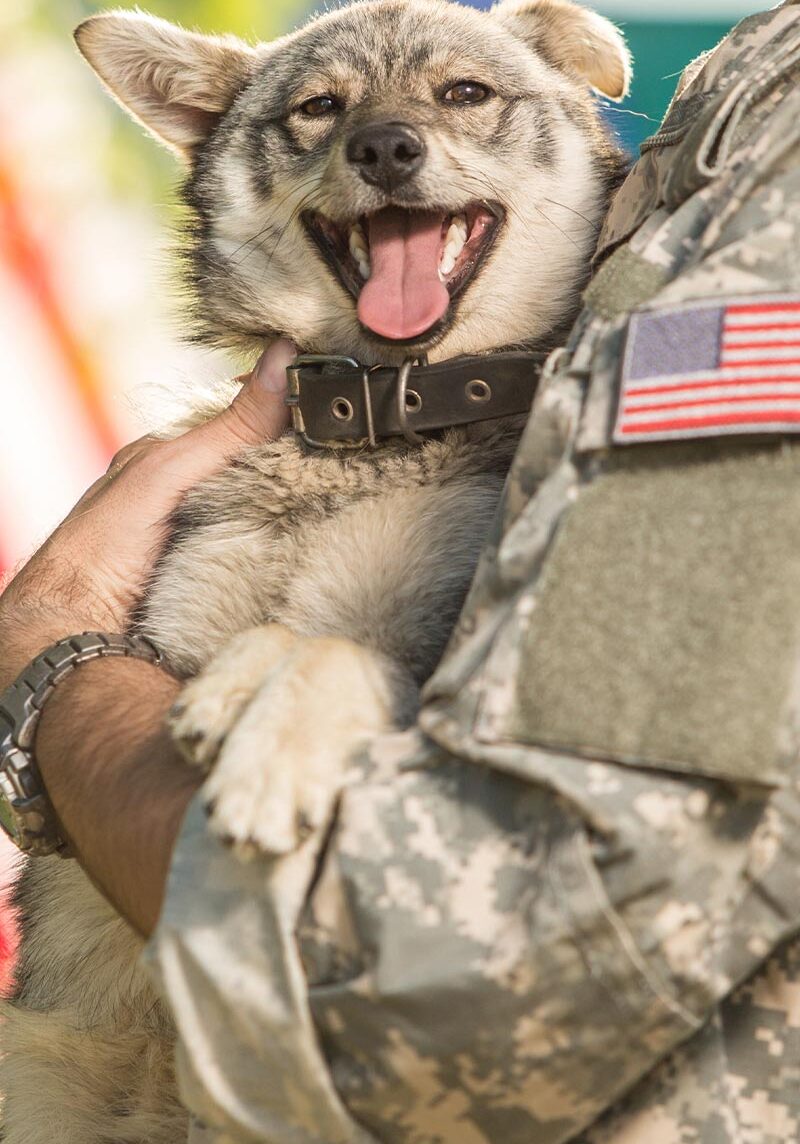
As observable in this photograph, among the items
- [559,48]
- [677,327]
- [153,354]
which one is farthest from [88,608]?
[153,354]

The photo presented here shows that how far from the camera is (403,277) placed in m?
2.33

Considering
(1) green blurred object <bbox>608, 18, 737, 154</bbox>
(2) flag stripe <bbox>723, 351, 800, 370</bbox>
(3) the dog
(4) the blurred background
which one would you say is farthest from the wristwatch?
(1) green blurred object <bbox>608, 18, 737, 154</bbox>

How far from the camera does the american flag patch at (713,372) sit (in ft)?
3.67

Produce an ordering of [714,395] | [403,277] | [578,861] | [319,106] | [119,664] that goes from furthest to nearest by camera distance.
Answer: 1. [319,106]
2. [403,277]
3. [119,664]
4. [714,395]
5. [578,861]

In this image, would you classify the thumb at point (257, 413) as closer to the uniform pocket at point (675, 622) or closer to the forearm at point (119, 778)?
the forearm at point (119, 778)

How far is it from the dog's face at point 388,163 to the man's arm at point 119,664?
263mm

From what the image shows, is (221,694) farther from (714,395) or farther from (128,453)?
(128,453)

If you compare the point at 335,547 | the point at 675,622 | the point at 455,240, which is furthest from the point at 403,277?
the point at 675,622

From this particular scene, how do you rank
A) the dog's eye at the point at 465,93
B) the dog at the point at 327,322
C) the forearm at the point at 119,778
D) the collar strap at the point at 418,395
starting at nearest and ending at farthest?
1. the forearm at the point at 119,778
2. the dog at the point at 327,322
3. the collar strap at the point at 418,395
4. the dog's eye at the point at 465,93

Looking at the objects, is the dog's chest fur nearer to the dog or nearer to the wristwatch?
the dog

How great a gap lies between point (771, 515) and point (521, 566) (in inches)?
10.3

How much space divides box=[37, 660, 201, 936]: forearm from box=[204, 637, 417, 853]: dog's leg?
10cm

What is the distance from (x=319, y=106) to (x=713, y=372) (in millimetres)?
1906

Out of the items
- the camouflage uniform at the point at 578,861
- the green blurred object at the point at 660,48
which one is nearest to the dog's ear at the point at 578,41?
the green blurred object at the point at 660,48
